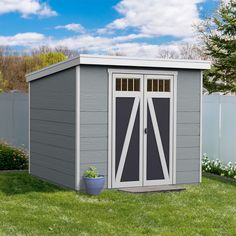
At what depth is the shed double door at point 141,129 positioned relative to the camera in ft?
31.7

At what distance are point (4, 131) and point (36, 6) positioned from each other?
16919 mm

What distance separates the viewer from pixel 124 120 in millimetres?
9695

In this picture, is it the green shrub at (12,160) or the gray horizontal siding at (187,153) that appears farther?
the green shrub at (12,160)

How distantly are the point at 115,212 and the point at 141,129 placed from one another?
7.66ft

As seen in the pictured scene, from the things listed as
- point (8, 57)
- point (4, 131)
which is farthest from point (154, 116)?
point (8, 57)

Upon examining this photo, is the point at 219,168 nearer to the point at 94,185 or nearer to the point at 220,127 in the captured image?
the point at 220,127

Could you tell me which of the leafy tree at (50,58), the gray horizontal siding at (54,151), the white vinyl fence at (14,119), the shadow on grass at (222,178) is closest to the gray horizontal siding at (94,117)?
the gray horizontal siding at (54,151)

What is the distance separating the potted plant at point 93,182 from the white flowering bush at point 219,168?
3561 millimetres

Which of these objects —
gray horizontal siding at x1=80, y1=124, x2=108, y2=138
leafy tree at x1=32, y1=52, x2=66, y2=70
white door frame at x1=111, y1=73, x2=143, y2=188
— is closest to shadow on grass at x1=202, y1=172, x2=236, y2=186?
white door frame at x1=111, y1=73, x2=143, y2=188

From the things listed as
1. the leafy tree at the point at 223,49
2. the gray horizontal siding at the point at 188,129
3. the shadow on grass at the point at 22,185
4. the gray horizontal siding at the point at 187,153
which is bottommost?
the shadow on grass at the point at 22,185

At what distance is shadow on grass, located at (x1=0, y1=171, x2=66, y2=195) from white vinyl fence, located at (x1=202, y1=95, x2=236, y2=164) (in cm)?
451

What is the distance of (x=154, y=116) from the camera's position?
32.5 feet

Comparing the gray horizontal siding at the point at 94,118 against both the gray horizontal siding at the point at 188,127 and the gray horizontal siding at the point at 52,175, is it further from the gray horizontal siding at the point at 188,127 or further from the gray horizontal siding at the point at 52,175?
the gray horizontal siding at the point at 188,127

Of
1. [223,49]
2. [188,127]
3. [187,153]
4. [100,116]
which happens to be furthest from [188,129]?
[223,49]
